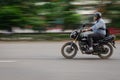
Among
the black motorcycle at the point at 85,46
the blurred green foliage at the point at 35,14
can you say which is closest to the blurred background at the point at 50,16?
the blurred green foliage at the point at 35,14

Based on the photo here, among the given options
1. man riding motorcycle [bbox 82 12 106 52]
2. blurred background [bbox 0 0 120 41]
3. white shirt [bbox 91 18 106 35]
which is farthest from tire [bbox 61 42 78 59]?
blurred background [bbox 0 0 120 41]

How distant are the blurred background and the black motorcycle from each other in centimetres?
754

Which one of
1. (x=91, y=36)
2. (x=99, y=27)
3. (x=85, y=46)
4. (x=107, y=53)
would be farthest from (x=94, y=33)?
(x=107, y=53)

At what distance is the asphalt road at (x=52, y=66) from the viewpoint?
1078cm

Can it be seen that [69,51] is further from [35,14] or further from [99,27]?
[35,14]

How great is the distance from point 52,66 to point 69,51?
5.61ft

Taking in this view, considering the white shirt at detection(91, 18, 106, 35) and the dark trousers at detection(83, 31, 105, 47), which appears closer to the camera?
the white shirt at detection(91, 18, 106, 35)

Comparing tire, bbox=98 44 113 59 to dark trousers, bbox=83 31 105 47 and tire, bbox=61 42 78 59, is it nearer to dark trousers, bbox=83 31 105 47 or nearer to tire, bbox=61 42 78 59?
dark trousers, bbox=83 31 105 47

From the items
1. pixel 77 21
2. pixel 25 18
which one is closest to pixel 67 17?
pixel 77 21

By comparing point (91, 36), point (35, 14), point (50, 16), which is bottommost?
point (91, 36)

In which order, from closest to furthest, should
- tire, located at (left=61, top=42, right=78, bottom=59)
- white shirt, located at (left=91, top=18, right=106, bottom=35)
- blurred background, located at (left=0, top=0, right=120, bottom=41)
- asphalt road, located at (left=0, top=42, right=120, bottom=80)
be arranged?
asphalt road, located at (left=0, top=42, right=120, bottom=80) < white shirt, located at (left=91, top=18, right=106, bottom=35) < tire, located at (left=61, top=42, right=78, bottom=59) < blurred background, located at (left=0, top=0, right=120, bottom=41)

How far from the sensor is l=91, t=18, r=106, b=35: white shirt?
14.1 m

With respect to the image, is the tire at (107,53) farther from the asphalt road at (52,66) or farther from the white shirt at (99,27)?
the white shirt at (99,27)

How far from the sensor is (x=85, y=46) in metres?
14.4
